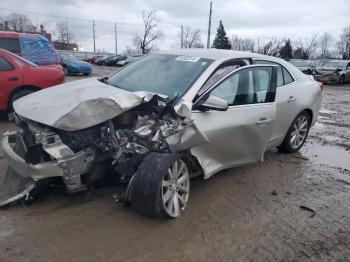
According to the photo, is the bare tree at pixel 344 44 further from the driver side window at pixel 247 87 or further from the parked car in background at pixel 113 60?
the driver side window at pixel 247 87

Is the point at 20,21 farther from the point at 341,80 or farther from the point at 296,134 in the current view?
the point at 296,134

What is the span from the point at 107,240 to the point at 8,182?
4.53 ft

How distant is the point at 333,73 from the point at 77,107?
2216cm

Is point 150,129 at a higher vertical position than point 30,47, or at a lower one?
lower

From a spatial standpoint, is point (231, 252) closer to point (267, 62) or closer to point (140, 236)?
point (140, 236)

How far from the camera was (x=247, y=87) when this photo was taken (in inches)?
188

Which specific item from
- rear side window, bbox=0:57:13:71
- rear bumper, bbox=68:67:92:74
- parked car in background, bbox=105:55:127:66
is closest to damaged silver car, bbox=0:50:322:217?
rear side window, bbox=0:57:13:71

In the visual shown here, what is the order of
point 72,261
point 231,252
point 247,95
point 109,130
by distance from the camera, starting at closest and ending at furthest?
point 72,261, point 231,252, point 109,130, point 247,95

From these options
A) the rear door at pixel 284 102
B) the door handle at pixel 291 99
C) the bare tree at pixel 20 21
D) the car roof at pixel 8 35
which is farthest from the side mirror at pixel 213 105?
the bare tree at pixel 20 21

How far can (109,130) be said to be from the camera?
12.2 ft

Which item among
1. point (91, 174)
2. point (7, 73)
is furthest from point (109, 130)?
point (7, 73)

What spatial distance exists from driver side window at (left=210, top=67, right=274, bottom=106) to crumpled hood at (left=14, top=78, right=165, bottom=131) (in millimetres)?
1041

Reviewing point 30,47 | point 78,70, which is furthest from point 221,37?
point 30,47

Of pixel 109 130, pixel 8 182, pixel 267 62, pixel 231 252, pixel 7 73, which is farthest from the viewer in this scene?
pixel 7 73
